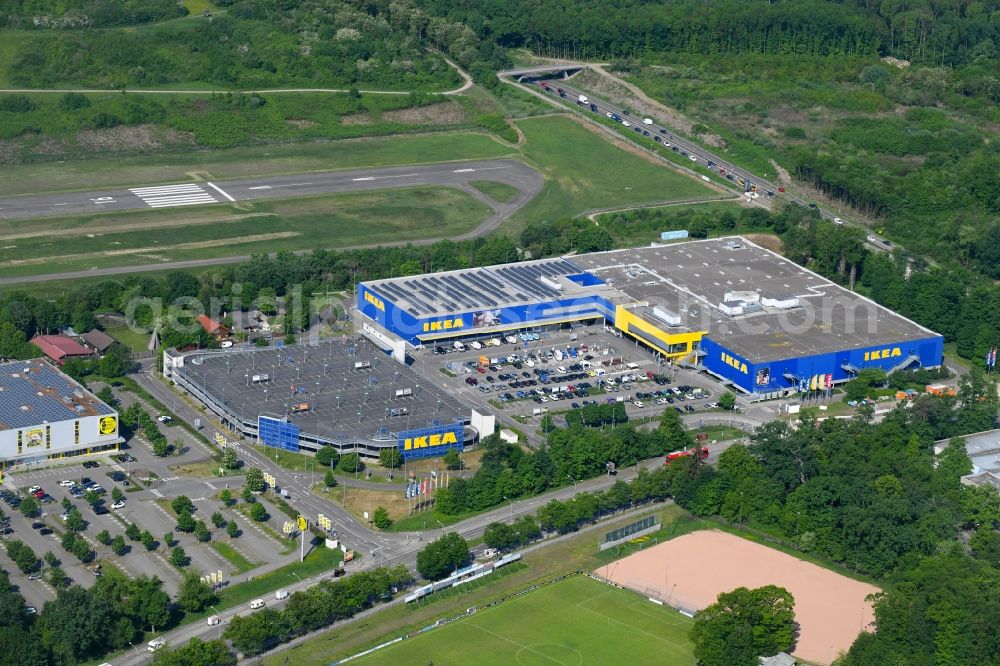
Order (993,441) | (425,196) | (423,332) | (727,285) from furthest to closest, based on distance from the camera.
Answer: (425,196), (727,285), (423,332), (993,441)

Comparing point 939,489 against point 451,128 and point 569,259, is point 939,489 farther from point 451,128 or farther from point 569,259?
point 451,128

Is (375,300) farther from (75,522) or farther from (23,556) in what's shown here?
(23,556)

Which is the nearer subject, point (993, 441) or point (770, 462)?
point (770, 462)

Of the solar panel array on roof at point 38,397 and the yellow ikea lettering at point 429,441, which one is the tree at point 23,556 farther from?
the yellow ikea lettering at point 429,441

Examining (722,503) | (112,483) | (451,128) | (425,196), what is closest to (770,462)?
(722,503)

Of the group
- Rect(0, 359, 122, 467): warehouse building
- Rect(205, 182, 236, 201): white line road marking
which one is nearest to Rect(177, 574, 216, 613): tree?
Rect(0, 359, 122, 467): warehouse building

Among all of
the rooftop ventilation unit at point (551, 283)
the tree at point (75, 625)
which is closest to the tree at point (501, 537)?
the tree at point (75, 625)
